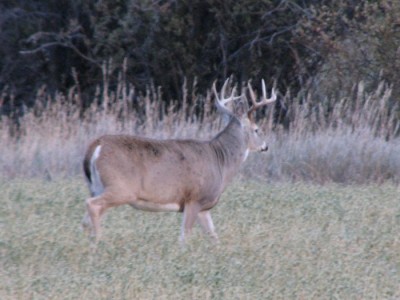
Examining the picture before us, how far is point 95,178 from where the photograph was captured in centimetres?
813

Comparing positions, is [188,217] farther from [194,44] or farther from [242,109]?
[194,44]

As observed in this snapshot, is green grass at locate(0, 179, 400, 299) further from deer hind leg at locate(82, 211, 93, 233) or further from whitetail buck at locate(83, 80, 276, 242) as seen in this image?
whitetail buck at locate(83, 80, 276, 242)

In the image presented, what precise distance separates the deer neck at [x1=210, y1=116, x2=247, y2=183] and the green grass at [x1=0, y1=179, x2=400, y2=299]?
1.49 feet

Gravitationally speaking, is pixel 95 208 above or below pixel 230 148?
Result: below

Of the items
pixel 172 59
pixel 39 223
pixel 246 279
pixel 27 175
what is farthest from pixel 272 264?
pixel 172 59

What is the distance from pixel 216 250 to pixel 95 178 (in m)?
1.20

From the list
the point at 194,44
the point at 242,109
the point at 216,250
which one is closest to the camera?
the point at 216,250

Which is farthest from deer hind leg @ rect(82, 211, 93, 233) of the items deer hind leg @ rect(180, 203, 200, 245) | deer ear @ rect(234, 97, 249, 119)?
deer ear @ rect(234, 97, 249, 119)

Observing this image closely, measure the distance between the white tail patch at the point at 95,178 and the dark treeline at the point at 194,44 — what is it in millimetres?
7172

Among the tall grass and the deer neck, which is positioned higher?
the deer neck

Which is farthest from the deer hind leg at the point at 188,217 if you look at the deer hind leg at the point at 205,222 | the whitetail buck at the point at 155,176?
the deer hind leg at the point at 205,222

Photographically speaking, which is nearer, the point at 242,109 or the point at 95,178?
the point at 95,178

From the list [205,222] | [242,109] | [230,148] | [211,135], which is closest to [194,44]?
[211,135]

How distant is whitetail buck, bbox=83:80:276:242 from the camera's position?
8.01m
